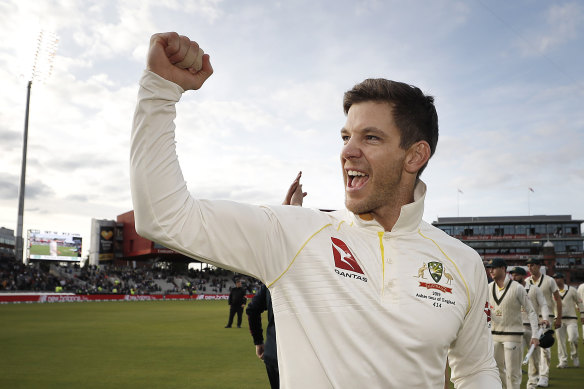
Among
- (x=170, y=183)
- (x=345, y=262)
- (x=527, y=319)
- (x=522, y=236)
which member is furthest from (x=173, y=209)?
(x=522, y=236)

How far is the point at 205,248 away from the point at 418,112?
1258 mm

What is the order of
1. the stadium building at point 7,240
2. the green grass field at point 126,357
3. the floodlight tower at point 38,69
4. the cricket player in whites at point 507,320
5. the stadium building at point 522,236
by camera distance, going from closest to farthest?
the cricket player in whites at point 507,320
the green grass field at point 126,357
the floodlight tower at point 38,69
the stadium building at point 7,240
the stadium building at point 522,236

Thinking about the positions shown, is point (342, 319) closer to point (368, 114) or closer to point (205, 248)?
point (205, 248)

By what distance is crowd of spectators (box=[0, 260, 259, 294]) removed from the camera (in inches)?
1946

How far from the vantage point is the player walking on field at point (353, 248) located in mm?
1596

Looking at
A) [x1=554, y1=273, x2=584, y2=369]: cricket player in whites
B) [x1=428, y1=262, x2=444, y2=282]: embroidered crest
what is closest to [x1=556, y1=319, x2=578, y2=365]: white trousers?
[x1=554, y1=273, x2=584, y2=369]: cricket player in whites

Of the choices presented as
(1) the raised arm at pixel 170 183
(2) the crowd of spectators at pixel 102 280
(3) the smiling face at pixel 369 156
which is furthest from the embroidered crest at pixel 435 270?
(2) the crowd of spectators at pixel 102 280

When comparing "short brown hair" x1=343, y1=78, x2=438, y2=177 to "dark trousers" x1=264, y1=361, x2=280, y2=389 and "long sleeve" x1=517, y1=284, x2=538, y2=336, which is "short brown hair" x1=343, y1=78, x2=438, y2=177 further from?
"long sleeve" x1=517, y1=284, x2=538, y2=336

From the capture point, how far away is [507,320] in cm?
957

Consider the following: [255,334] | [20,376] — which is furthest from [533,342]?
[20,376]

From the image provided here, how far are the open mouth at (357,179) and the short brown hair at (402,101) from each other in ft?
0.81

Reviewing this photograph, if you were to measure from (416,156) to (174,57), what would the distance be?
1306 mm

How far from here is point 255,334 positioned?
7.57 meters

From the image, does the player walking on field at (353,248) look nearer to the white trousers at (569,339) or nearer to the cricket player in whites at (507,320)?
the cricket player in whites at (507,320)
